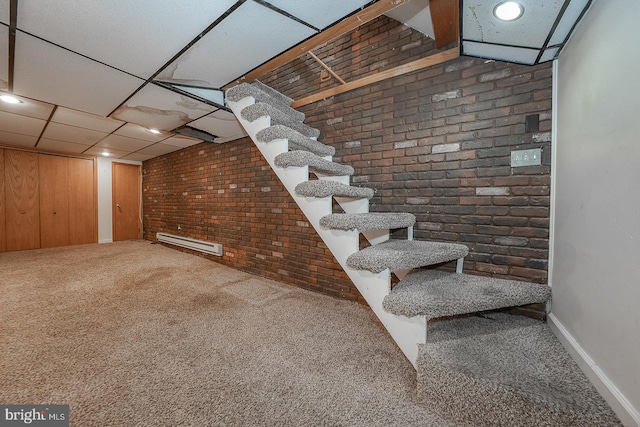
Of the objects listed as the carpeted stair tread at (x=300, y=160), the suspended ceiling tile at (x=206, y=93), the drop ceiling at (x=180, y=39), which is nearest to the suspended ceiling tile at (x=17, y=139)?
the drop ceiling at (x=180, y=39)

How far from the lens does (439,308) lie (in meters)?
1.24

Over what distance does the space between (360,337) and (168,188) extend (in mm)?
5239

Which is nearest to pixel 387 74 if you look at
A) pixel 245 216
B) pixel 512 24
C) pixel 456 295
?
pixel 512 24

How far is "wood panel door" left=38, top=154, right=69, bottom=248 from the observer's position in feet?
16.5

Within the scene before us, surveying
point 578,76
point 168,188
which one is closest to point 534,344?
point 578,76

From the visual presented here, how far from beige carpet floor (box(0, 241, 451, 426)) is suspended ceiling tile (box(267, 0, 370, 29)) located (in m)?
2.10

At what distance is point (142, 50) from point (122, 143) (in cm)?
367

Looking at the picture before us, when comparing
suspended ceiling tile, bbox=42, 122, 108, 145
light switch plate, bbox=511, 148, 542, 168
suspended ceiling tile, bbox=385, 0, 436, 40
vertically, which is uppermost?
suspended ceiling tile, bbox=385, 0, 436, 40

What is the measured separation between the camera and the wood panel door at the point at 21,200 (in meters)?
4.65

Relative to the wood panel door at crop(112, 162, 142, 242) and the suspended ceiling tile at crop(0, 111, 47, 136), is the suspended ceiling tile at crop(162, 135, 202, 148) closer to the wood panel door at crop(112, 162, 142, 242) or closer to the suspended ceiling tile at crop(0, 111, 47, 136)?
the suspended ceiling tile at crop(0, 111, 47, 136)

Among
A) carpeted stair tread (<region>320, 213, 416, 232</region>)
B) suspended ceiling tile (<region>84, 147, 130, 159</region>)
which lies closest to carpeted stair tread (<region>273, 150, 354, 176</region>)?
carpeted stair tread (<region>320, 213, 416, 232</region>)

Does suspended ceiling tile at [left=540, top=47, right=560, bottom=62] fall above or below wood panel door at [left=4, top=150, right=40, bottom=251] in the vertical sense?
above

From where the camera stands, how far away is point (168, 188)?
529 cm

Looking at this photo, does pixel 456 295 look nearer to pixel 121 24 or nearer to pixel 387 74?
pixel 387 74
